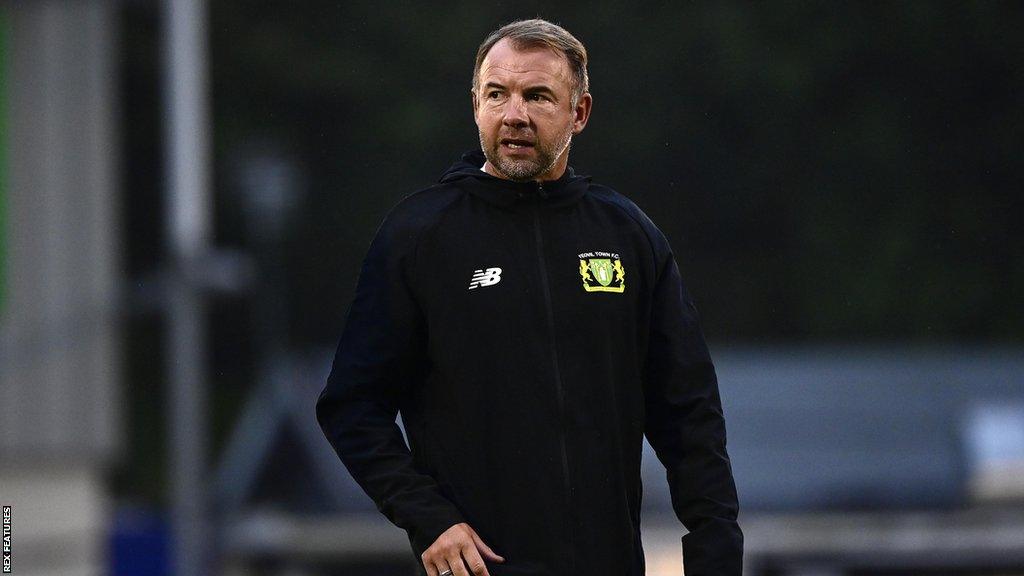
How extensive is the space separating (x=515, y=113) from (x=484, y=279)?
0.91 feet

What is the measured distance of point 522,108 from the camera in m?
2.81

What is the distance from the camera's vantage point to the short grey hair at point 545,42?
2.84 m

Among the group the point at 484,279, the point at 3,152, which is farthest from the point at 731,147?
the point at 484,279

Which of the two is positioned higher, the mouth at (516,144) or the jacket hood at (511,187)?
the mouth at (516,144)

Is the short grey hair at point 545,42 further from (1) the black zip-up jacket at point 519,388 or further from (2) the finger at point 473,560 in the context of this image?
(2) the finger at point 473,560

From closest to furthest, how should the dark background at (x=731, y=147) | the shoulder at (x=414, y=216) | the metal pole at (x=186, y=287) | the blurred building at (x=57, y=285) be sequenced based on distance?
the shoulder at (x=414, y=216) → the metal pole at (x=186, y=287) → the blurred building at (x=57, y=285) → the dark background at (x=731, y=147)

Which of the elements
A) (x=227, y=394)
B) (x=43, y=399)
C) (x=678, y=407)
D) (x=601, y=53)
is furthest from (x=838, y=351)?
(x=678, y=407)

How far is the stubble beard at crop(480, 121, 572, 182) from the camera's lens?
2.83 m

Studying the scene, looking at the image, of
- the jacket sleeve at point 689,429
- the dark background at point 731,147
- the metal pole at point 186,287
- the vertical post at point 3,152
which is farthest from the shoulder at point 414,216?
the dark background at point 731,147

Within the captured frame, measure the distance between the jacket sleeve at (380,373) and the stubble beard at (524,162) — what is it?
0.61ft

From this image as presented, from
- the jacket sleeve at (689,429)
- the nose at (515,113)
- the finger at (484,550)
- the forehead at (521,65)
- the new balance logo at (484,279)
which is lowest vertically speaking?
the finger at (484,550)

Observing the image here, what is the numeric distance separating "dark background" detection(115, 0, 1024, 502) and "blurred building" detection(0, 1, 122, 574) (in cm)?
451

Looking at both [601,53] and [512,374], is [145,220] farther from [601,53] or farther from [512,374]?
[512,374]

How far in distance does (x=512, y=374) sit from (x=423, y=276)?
0.22m
